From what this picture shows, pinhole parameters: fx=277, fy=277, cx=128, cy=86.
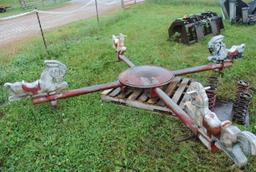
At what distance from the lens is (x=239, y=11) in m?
8.03

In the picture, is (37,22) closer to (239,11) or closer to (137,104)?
(239,11)

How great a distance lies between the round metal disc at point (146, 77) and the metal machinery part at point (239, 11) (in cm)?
480

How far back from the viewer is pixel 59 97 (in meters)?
3.71

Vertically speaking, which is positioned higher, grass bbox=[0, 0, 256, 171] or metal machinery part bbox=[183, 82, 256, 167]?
metal machinery part bbox=[183, 82, 256, 167]

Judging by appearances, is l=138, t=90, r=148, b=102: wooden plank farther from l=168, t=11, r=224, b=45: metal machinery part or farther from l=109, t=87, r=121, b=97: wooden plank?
l=168, t=11, r=224, b=45: metal machinery part

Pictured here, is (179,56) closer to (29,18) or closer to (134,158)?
(134,158)

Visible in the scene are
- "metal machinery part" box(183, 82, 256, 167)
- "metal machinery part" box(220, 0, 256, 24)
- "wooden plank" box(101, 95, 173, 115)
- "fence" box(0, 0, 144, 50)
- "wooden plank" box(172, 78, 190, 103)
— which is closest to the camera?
"metal machinery part" box(183, 82, 256, 167)

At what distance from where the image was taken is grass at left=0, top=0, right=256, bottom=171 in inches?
120

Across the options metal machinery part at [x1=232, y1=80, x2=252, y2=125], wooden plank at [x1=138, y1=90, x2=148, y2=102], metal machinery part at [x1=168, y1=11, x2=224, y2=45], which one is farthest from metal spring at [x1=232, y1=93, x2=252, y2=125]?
metal machinery part at [x1=168, y1=11, x2=224, y2=45]

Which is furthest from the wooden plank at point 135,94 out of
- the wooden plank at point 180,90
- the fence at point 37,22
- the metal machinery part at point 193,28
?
the fence at point 37,22

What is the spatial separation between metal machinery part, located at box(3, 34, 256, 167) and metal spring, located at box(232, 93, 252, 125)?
0.69 metres

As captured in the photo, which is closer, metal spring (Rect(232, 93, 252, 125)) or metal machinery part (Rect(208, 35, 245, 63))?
metal spring (Rect(232, 93, 252, 125))

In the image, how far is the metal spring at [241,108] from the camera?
354 cm

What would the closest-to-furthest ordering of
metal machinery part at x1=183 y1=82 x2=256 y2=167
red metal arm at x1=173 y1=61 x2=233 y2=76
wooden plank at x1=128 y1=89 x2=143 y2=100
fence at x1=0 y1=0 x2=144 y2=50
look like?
metal machinery part at x1=183 y1=82 x2=256 y2=167 < wooden plank at x1=128 y1=89 x2=143 y2=100 < red metal arm at x1=173 y1=61 x2=233 y2=76 < fence at x1=0 y1=0 x2=144 y2=50
